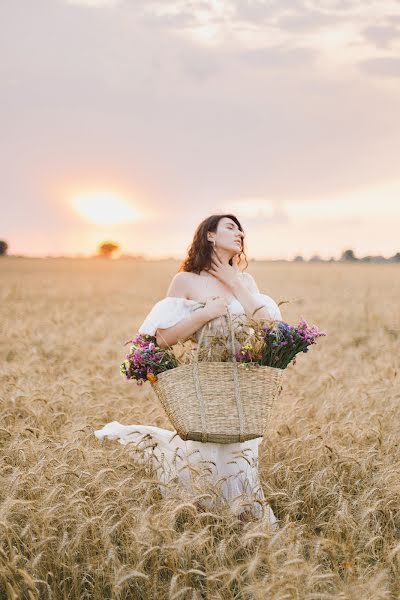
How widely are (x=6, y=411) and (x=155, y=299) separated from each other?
671 inches

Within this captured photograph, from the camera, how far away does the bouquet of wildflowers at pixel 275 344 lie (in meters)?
4.13

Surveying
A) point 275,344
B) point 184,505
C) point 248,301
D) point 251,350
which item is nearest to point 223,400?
point 251,350

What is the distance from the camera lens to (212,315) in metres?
4.44

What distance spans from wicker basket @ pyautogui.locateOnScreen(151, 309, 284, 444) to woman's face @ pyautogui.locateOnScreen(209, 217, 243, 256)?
984 mm

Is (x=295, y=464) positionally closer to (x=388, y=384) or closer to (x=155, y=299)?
(x=388, y=384)

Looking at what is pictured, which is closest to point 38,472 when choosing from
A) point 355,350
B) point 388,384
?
point 388,384

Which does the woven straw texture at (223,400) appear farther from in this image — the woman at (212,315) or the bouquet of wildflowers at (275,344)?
the woman at (212,315)

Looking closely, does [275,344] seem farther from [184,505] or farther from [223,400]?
[184,505]

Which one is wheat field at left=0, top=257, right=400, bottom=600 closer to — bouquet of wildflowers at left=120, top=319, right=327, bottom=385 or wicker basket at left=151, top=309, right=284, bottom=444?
wicker basket at left=151, top=309, right=284, bottom=444

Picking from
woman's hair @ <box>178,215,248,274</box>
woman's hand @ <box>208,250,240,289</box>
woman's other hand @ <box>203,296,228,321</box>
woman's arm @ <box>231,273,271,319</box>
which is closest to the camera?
woman's other hand @ <box>203,296,228,321</box>

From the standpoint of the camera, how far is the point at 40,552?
3.60 m

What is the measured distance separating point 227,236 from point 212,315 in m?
0.77

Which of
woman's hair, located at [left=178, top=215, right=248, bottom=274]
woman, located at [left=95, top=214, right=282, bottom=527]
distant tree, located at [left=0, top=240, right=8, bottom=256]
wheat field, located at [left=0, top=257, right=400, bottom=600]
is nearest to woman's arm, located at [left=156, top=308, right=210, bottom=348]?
woman, located at [left=95, top=214, right=282, bottom=527]

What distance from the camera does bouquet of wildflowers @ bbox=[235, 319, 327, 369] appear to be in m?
4.13
